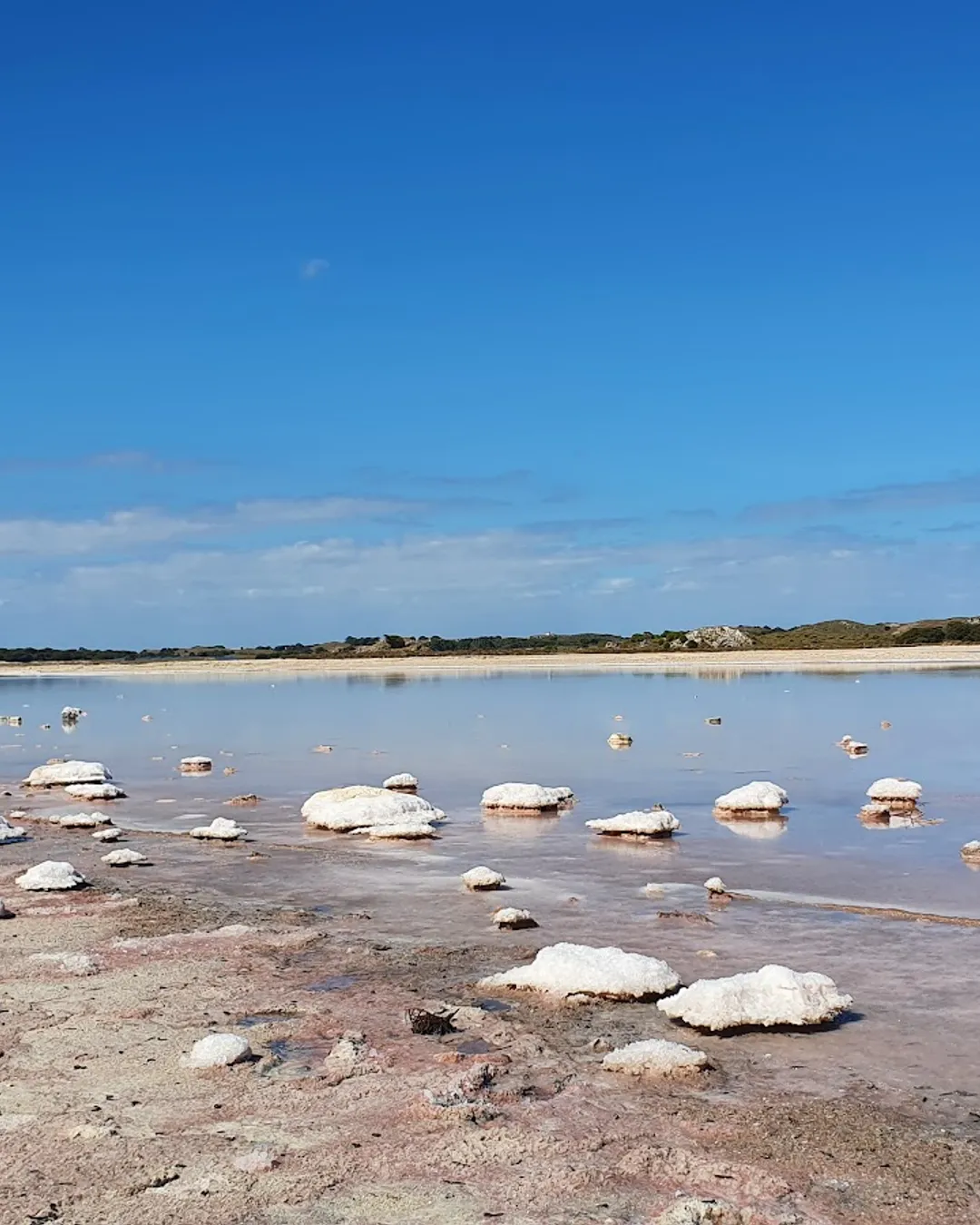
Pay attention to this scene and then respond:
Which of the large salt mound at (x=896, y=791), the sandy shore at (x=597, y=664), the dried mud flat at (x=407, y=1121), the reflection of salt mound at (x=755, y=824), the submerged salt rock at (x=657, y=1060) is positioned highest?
the sandy shore at (x=597, y=664)

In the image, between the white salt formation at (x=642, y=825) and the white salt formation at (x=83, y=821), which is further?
→ the white salt formation at (x=83, y=821)

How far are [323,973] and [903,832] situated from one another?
9.66 metres

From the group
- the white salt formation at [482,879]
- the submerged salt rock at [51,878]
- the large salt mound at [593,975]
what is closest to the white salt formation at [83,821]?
the submerged salt rock at [51,878]

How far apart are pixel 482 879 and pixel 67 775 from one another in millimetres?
13197

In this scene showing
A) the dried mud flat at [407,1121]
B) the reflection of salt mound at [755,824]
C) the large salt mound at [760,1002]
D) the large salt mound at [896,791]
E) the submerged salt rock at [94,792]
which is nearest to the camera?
the dried mud flat at [407,1121]

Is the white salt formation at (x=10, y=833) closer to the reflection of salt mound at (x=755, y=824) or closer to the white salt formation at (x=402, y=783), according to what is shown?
the white salt formation at (x=402, y=783)

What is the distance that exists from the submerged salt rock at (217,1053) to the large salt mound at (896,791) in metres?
13.2

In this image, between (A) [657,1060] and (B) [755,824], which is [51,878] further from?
(B) [755,824]

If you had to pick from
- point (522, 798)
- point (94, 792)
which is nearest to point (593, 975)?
point (522, 798)

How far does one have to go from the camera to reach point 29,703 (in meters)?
56.9

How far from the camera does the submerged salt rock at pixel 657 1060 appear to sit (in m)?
6.67

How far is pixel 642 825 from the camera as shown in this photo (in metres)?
15.7

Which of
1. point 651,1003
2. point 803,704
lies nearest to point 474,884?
point 651,1003

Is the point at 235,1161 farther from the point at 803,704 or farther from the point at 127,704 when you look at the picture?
the point at 127,704
